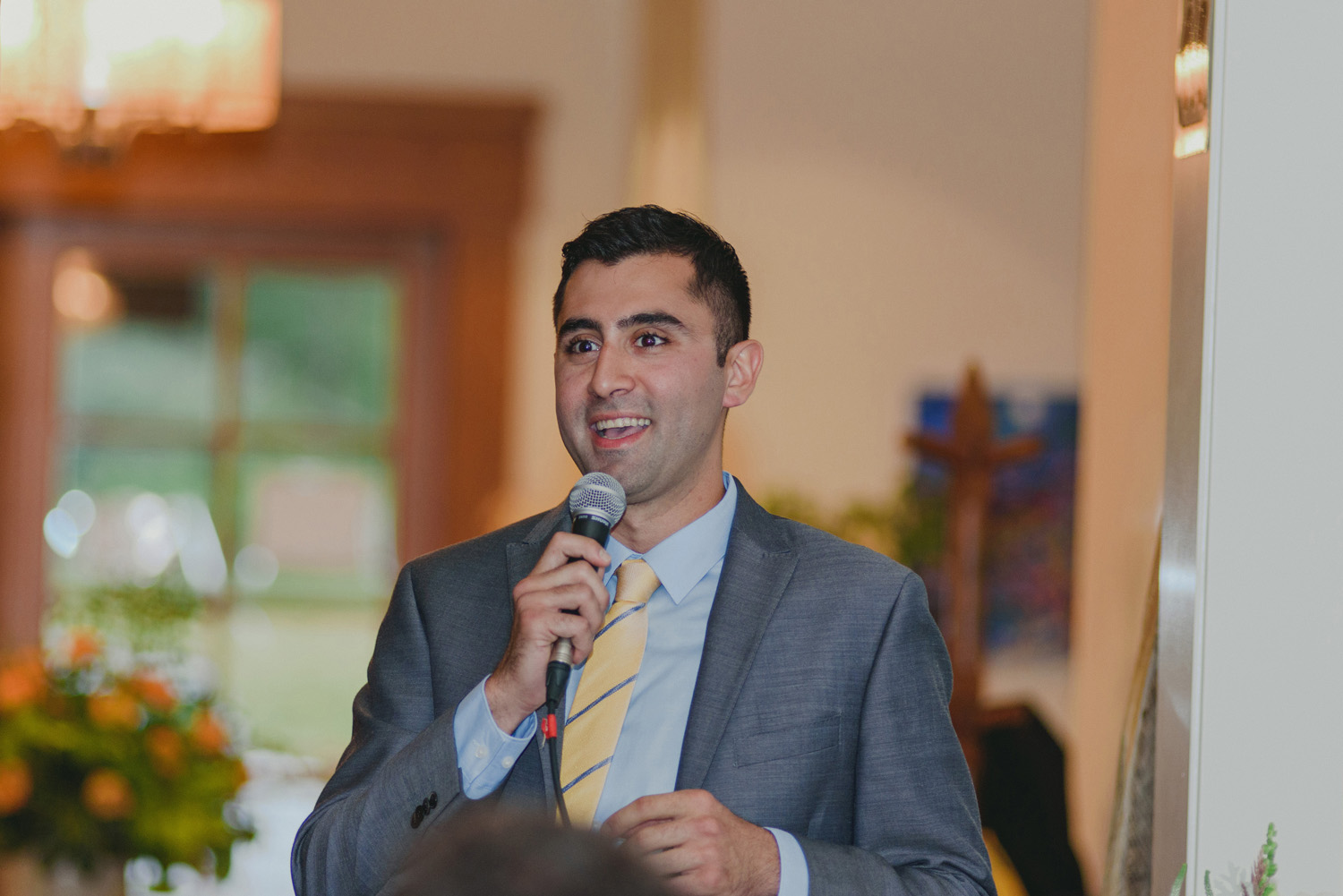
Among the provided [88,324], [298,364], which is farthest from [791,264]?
[88,324]

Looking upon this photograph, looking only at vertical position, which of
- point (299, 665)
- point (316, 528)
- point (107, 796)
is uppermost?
point (316, 528)

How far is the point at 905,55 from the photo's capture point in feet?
15.1

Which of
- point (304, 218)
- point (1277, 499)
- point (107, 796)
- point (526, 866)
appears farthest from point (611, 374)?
point (304, 218)

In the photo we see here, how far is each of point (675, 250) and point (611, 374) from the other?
7.3 inches

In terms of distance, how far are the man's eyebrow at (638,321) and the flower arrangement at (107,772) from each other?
1.38 metres

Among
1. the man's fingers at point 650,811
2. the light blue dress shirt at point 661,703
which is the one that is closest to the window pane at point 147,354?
the light blue dress shirt at point 661,703

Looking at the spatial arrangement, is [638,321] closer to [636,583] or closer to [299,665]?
[636,583]

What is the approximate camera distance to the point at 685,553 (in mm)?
1552

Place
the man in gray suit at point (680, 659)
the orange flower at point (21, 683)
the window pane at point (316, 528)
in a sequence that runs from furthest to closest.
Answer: the window pane at point (316, 528)
the orange flower at point (21, 683)
the man in gray suit at point (680, 659)

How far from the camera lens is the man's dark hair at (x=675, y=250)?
154 centimetres

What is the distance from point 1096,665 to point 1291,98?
1.43 meters

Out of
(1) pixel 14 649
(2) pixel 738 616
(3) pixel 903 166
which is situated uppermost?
(3) pixel 903 166

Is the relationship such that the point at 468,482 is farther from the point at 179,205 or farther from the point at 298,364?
the point at 179,205

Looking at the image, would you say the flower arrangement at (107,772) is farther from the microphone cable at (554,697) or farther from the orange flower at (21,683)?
the microphone cable at (554,697)
